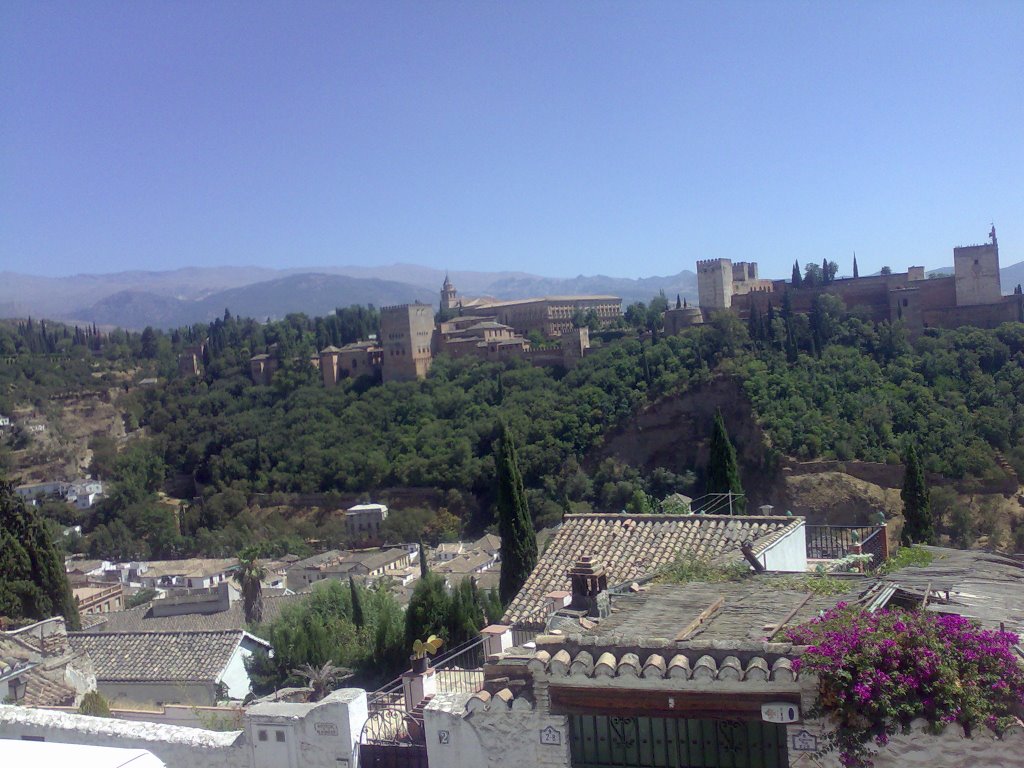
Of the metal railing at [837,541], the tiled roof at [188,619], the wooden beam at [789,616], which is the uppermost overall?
the wooden beam at [789,616]

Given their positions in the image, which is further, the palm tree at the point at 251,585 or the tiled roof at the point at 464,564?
the tiled roof at the point at 464,564

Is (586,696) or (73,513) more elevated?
(586,696)

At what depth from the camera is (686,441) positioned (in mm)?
45812

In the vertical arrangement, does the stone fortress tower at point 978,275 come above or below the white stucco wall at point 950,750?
above

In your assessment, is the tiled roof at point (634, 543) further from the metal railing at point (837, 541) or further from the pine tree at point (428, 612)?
the pine tree at point (428, 612)

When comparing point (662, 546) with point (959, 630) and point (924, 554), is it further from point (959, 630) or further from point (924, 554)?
point (959, 630)

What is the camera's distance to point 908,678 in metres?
4.30

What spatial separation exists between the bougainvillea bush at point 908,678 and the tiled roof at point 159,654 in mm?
12163

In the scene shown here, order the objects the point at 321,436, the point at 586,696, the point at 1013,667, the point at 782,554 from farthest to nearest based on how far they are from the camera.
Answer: the point at 321,436, the point at 782,554, the point at 586,696, the point at 1013,667

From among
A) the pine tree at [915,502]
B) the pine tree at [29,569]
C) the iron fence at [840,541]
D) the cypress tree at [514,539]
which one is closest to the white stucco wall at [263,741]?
the iron fence at [840,541]

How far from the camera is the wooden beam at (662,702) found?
464cm

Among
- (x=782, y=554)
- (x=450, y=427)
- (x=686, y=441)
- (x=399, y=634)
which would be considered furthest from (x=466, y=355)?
(x=782, y=554)

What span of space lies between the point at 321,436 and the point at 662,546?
49.7 m

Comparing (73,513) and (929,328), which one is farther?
(73,513)
